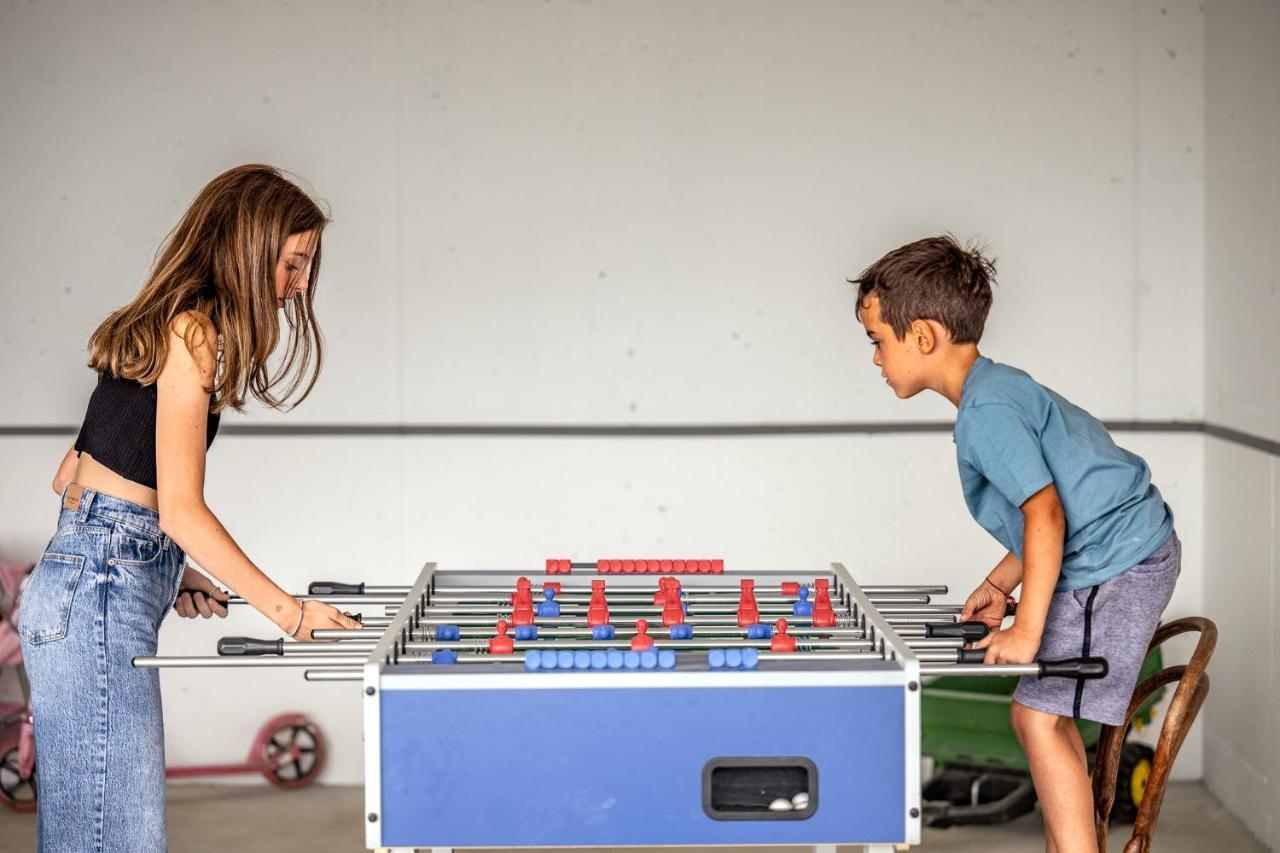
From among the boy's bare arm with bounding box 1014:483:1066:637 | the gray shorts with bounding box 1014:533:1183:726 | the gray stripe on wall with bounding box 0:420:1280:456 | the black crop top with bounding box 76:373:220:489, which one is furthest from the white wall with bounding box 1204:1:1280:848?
the black crop top with bounding box 76:373:220:489

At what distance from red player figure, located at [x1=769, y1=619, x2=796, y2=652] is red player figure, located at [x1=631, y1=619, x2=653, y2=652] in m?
0.18

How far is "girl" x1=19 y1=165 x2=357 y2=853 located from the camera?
202 cm

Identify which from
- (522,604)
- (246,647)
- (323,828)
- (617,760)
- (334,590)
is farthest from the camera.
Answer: (323,828)

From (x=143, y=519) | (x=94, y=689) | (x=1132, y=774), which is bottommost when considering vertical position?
(x=1132, y=774)

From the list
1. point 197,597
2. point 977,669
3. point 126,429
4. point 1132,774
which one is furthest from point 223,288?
point 1132,774

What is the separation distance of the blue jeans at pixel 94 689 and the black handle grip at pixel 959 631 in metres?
1.16

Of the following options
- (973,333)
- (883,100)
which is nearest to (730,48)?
(883,100)

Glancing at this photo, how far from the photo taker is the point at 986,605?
8.60 feet

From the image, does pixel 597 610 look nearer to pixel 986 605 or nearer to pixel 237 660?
pixel 237 660

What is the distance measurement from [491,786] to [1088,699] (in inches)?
39.2

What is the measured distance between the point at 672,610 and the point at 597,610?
121mm

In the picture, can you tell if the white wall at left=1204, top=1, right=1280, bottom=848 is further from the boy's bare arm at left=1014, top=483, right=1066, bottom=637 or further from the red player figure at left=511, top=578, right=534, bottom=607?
the red player figure at left=511, top=578, right=534, bottom=607

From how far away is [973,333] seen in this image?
241cm

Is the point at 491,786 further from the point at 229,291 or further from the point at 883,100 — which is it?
the point at 883,100
